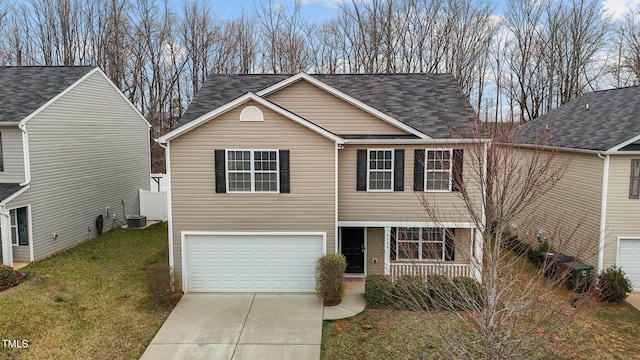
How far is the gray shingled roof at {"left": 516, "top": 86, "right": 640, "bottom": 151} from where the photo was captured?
14078 millimetres

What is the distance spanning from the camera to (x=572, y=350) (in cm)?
652

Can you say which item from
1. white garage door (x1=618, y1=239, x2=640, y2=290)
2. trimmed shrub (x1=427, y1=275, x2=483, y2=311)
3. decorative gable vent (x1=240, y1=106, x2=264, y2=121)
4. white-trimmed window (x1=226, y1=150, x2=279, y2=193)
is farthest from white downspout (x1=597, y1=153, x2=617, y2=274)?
decorative gable vent (x1=240, y1=106, x2=264, y2=121)

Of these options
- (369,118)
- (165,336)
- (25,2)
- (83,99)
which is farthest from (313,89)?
(25,2)

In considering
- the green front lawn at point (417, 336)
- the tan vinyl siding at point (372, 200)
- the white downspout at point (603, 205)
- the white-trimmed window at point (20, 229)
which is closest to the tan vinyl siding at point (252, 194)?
the tan vinyl siding at point (372, 200)

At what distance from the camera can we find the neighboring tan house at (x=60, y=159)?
15008 mm

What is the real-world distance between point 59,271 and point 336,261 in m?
9.58

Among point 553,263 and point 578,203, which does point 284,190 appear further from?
point 578,203

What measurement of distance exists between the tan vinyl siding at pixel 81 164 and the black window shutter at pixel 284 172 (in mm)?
9335

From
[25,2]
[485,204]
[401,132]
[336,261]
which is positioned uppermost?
[25,2]

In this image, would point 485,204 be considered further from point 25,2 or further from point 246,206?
point 25,2

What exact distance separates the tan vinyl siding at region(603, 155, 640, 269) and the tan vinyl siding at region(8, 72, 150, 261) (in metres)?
19.8

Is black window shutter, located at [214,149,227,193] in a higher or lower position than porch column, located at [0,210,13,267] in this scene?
higher

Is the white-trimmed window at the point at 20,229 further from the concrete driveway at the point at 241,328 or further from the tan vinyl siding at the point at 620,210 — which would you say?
the tan vinyl siding at the point at 620,210

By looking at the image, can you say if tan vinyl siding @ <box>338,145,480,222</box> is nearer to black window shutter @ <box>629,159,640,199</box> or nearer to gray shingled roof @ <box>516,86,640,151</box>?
gray shingled roof @ <box>516,86,640,151</box>
